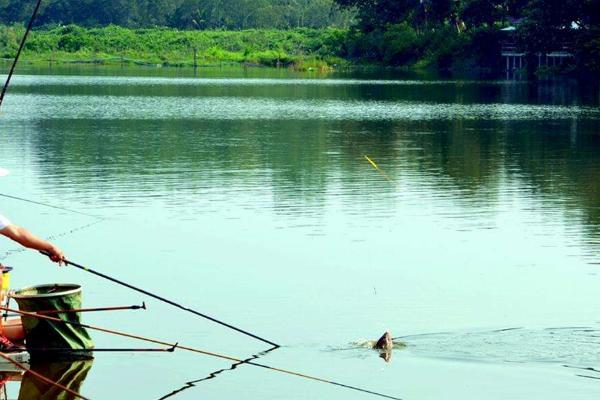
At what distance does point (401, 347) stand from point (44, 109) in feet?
125

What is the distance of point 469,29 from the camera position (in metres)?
100

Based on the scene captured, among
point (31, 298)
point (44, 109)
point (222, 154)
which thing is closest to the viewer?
point (31, 298)

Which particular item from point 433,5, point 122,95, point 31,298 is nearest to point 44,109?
point 122,95

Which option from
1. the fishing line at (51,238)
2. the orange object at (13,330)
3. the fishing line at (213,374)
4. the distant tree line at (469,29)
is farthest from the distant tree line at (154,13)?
the orange object at (13,330)

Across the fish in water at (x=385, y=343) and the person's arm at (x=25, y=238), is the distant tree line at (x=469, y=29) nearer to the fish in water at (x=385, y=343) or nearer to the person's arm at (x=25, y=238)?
the fish in water at (x=385, y=343)

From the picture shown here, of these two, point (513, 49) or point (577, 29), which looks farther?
point (513, 49)

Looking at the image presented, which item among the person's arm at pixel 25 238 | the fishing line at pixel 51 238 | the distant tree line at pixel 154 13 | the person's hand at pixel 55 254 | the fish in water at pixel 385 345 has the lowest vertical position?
the fish in water at pixel 385 345

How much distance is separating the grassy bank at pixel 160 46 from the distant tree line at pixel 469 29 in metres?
11.3

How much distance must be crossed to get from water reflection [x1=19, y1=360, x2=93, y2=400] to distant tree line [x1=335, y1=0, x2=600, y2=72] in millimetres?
68397

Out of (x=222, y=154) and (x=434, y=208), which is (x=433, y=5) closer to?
(x=222, y=154)

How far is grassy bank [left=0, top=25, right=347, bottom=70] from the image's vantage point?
402ft

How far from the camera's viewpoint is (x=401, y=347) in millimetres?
12859

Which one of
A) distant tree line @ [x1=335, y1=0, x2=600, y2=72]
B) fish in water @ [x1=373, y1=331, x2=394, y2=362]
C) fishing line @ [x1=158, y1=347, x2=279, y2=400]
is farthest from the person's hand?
distant tree line @ [x1=335, y1=0, x2=600, y2=72]

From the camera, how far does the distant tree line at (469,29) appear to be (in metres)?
79.9
